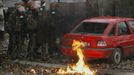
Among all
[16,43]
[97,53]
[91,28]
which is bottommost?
[16,43]

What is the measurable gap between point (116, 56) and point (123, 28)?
1.09m

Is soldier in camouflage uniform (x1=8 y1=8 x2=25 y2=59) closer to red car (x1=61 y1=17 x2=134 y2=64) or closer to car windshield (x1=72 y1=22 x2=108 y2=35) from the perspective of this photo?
red car (x1=61 y1=17 x2=134 y2=64)

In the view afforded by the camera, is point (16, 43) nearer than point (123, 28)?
No

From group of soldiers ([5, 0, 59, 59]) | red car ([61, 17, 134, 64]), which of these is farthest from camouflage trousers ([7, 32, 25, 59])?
red car ([61, 17, 134, 64])

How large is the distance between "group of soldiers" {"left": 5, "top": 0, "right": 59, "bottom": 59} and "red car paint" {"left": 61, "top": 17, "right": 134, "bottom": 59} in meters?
1.34

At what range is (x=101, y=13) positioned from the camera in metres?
18.1

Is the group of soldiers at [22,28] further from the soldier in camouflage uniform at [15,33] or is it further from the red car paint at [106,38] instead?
the red car paint at [106,38]

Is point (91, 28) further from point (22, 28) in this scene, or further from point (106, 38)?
point (22, 28)

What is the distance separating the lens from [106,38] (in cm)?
1257

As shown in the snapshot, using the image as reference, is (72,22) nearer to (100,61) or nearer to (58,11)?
(58,11)

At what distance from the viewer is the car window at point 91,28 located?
13039 millimetres

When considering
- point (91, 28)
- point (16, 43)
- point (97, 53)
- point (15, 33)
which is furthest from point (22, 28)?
point (97, 53)

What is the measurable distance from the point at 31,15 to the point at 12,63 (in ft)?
6.40

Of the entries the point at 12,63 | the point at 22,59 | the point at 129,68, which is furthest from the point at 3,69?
the point at 129,68
